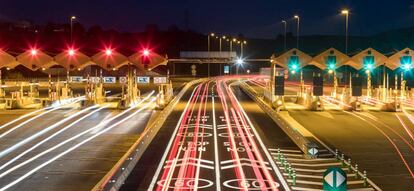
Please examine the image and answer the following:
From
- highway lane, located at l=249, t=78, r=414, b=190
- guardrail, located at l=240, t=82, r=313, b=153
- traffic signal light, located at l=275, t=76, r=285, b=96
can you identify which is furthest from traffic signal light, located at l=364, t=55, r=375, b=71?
guardrail, located at l=240, t=82, r=313, b=153

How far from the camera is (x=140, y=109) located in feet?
161

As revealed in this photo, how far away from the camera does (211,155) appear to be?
1008 inches

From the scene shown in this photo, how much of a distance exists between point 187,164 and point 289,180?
174 inches

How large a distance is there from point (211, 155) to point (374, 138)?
1001 cm

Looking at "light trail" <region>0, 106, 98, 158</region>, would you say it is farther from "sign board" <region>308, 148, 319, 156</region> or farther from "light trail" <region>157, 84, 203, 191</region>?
"sign board" <region>308, 148, 319, 156</region>

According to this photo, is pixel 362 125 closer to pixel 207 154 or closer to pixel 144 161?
pixel 207 154

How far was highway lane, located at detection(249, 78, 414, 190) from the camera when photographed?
21656 millimetres

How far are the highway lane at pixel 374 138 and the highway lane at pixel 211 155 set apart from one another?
2.57 meters

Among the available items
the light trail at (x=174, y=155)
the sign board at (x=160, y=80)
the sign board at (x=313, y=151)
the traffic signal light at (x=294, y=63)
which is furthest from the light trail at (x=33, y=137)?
the traffic signal light at (x=294, y=63)

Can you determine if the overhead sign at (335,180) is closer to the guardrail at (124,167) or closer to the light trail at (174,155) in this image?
the guardrail at (124,167)

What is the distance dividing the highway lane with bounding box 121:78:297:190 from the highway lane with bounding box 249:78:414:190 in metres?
2.57

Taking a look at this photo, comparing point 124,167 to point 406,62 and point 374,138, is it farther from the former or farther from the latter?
point 406,62

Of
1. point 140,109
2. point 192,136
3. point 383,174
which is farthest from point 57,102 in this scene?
point 383,174

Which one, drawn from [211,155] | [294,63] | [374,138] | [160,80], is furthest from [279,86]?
[211,155]
